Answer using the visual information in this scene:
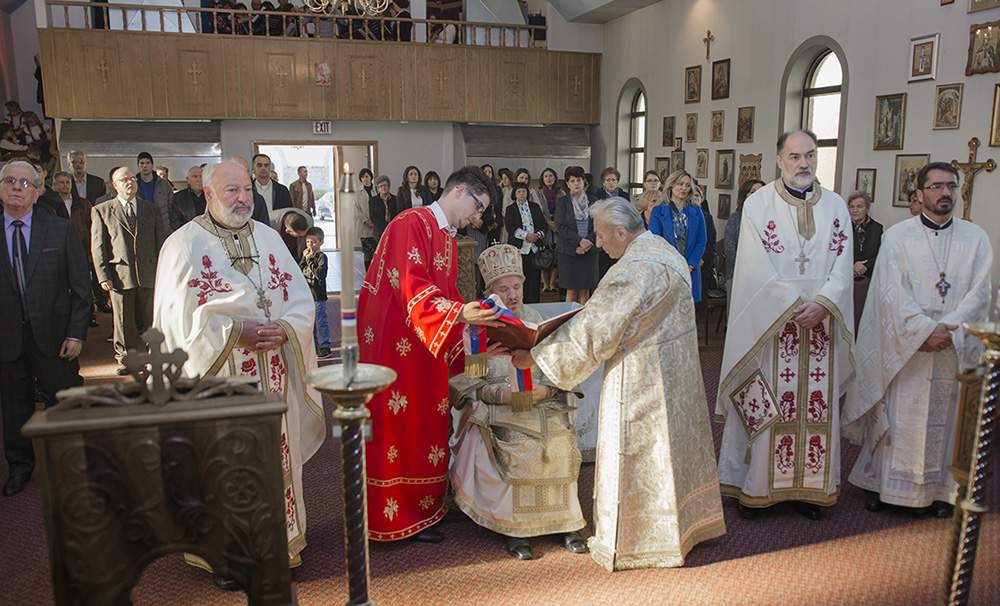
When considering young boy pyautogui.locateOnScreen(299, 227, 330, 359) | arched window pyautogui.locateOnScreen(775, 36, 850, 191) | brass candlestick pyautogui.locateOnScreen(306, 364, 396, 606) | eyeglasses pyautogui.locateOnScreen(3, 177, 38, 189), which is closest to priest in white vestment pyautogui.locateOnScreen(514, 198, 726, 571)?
brass candlestick pyautogui.locateOnScreen(306, 364, 396, 606)

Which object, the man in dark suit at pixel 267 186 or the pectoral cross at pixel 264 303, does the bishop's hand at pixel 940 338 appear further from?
the man in dark suit at pixel 267 186

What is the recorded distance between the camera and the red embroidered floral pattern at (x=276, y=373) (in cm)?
318

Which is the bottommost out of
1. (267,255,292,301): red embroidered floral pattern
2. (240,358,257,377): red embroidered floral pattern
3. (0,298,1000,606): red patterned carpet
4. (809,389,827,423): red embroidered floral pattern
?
(0,298,1000,606): red patterned carpet

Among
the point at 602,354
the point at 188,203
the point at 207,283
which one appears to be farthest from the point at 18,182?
the point at 188,203

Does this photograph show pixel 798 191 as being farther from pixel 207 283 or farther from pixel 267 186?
pixel 267 186

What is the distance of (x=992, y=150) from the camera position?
19.7ft

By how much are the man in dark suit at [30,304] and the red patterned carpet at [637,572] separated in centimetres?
61

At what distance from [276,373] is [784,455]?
2.45 m

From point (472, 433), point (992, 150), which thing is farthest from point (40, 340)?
point (992, 150)

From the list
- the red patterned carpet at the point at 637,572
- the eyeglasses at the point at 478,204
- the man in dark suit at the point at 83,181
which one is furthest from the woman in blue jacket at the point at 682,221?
the man in dark suit at the point at 83,181

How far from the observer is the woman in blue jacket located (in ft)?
22.5

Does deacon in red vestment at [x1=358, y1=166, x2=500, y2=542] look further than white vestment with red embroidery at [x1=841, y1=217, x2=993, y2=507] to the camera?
No

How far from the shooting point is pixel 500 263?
3.58 metres

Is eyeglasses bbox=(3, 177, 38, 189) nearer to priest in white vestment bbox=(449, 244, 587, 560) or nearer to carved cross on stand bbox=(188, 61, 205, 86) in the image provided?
priest in white vestment bbox=(449, 244, 587, 560)
